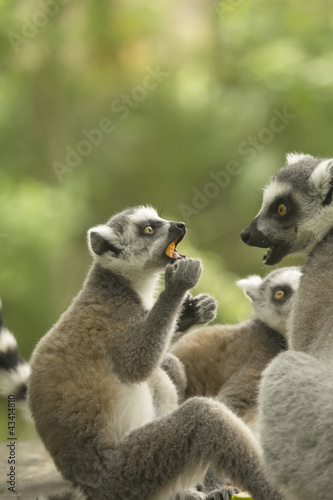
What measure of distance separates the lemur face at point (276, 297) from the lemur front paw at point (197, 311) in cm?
72

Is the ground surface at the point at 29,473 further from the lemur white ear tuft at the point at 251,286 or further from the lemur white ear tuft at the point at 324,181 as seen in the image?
the lemur white ear tuft at the point at 324,181

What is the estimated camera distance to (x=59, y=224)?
7.74 m

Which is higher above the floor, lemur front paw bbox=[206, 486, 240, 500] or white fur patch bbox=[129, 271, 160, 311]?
white fur patch bbox=[129, 271, 160, 311]

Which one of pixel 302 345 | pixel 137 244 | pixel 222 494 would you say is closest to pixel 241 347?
pixel 137 244

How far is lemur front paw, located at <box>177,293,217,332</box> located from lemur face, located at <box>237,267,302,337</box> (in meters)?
0.72

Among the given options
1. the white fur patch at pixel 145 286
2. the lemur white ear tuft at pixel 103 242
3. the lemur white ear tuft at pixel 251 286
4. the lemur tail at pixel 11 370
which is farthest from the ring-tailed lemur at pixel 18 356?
the lemur white ear tuft at pixel 251 286

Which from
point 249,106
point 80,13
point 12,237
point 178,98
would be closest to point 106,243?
point 12,237

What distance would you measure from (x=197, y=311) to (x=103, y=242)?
74 cm

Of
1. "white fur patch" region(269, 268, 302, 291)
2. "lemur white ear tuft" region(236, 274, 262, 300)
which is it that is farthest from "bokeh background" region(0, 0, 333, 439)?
"white fur patch" region(269, 268, 302, 291)

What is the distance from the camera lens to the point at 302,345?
3205mm

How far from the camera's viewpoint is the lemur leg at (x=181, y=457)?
3.07 m

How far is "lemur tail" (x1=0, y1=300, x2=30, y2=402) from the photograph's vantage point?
13.1ft

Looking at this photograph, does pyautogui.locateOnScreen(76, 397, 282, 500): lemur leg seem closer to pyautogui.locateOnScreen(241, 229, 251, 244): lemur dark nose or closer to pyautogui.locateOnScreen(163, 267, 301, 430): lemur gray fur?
pyautogui.locateOnScreen(241, 229, 251, 244): lemur dark nose

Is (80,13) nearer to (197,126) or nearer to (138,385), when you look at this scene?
(197,126)
